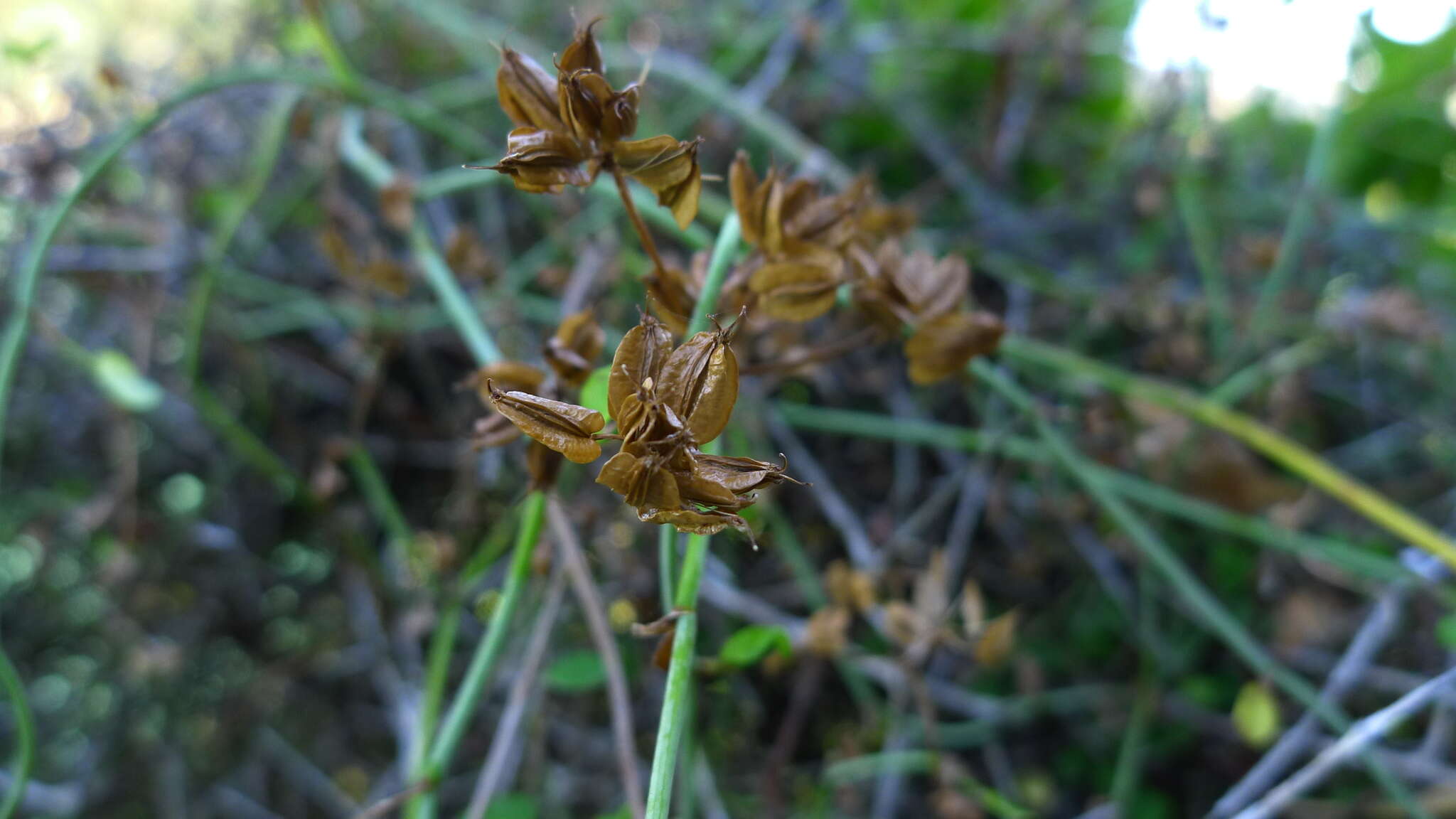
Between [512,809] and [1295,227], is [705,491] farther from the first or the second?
[1295,227]

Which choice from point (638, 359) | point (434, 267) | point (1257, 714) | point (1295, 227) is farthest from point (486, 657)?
point (1295, 227)

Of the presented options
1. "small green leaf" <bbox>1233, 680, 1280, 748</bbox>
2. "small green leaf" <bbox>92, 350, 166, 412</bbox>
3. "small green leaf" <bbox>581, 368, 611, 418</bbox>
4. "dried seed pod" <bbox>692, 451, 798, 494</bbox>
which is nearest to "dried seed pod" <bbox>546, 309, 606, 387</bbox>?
"small green leaf" <bbox>581, 368, 611, 418</bbox>

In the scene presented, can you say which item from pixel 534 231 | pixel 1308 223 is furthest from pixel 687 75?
pixel 1308 223

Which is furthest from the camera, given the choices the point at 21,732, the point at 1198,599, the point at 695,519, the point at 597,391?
the point at 1198,599

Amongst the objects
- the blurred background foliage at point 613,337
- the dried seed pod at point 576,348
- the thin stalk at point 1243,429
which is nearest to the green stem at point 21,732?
the blurred background foliage at point 613,337

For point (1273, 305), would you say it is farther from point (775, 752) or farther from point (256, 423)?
point (256, 423)

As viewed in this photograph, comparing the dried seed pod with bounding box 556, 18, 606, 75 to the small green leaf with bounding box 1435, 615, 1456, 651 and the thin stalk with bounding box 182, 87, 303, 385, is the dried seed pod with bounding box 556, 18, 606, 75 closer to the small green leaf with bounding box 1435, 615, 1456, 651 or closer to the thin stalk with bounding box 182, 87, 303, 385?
the thin stalk with bounding box 182, 87, 303, 385

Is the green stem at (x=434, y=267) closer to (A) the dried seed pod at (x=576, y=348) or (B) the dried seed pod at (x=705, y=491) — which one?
(A) the dried seed pod at (x=576, y=348)
